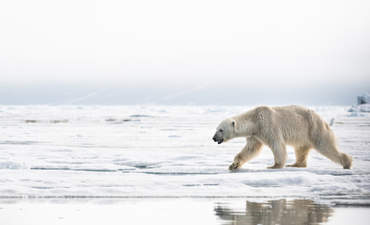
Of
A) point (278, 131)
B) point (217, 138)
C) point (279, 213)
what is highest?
point (278, 131)

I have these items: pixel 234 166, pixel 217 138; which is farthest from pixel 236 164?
pixel 217 138

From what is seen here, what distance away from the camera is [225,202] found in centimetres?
515

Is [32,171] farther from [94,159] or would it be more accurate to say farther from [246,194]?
[246,194]

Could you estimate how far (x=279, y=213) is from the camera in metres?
4.49

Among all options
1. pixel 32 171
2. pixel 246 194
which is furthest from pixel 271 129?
pixel 32 171

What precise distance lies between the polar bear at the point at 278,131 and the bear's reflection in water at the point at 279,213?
2.80 metres

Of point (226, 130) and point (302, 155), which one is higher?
point (226, 130)

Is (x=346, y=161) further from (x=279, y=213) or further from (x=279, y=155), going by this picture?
(x=279, y=213)

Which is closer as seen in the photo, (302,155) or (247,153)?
(247,153)

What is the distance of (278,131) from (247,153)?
61 cm

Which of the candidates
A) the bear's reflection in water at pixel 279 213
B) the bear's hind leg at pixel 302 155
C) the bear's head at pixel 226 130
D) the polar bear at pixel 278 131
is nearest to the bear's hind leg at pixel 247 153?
the polar bear at pixel 278 131

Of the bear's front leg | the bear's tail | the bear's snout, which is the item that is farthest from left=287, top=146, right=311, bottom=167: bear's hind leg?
the bear's snout

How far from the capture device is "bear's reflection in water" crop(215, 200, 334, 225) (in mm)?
4113

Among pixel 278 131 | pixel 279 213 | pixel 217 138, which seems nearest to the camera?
pixel 279 213
